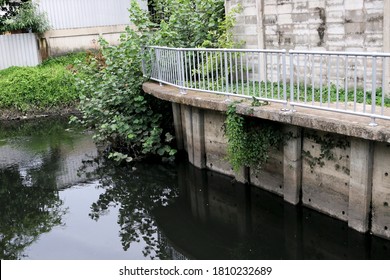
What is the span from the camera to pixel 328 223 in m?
7.18

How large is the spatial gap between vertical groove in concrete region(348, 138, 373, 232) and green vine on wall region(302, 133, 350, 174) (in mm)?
266

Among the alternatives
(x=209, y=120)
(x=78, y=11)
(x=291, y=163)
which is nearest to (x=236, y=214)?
(x=291, y=163)

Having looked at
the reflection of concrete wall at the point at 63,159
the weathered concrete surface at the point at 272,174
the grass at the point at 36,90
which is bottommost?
the reflection of concrete wall at the point at 63,159

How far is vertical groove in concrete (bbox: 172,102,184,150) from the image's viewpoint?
10766 millimetres

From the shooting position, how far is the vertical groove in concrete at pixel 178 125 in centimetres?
1077

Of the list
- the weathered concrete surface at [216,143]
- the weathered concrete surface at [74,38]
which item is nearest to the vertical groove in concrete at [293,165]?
the weathered concrete surface at [216,143]

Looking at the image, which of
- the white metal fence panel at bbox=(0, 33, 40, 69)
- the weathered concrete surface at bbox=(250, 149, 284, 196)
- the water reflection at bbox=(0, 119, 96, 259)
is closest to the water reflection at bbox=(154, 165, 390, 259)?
the weathered concrete surface at bbox=(250, 149, 284, 196)

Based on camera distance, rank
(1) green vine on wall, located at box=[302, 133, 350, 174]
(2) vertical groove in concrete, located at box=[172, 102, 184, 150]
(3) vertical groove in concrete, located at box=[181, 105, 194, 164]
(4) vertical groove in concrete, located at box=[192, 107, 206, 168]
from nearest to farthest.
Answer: (1) green vine on wall, located at box=[302, 133, 350, 174] < (4) vertical groove in concrete, located at box=[192, 107, 206, 168] < (3) vertical groove in concrete, located at box=[181, 105, 194, 164] < (2) vertical groove in concrete, located at box=[172, 102, 184, 150]

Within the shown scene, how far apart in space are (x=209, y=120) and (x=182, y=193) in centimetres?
152

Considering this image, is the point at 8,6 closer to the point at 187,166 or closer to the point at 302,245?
the point at 187,166

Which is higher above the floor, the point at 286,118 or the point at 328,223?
the point at 286,118

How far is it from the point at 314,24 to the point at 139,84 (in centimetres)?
419

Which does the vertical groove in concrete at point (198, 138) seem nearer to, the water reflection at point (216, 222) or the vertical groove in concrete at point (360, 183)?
the water reflection at point (216, 222)

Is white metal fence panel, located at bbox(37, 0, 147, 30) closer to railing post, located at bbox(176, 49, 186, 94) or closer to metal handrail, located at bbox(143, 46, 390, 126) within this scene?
metal handrail, located at bbox(143, 46, 390, 126)
